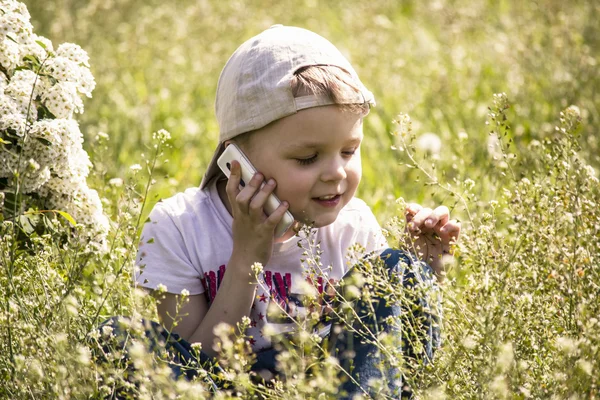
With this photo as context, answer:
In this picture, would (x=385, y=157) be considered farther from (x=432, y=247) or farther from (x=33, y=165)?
(x=33, y=165)

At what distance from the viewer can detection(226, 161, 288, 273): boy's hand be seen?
2400mm

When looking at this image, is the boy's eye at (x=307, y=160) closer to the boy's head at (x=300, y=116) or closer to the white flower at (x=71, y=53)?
the boy's head at (x=300, y=116)

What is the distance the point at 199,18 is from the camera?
6.54 metres

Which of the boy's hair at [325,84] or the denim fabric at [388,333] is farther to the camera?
the boy's hair at [325,84]

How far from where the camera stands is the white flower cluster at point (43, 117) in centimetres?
240

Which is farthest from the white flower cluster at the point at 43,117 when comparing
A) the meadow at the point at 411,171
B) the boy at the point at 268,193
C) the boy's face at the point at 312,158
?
the boy's face at the point at 312,158

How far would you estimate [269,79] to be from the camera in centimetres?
240

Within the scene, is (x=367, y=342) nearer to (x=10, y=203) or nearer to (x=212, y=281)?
(x=212, y=281)

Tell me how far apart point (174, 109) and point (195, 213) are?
9.01ft

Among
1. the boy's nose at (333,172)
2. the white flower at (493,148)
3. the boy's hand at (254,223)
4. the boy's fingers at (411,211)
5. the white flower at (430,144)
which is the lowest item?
the boy's hand at (254,223)

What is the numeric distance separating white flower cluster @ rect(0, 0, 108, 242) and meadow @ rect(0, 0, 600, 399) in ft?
0.34

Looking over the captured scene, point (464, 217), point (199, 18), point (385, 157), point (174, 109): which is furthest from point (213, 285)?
point (199, 18)

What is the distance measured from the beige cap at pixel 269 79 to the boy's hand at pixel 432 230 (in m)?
0.39

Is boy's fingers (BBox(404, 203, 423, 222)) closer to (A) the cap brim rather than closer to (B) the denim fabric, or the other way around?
(B) the denim fabric
